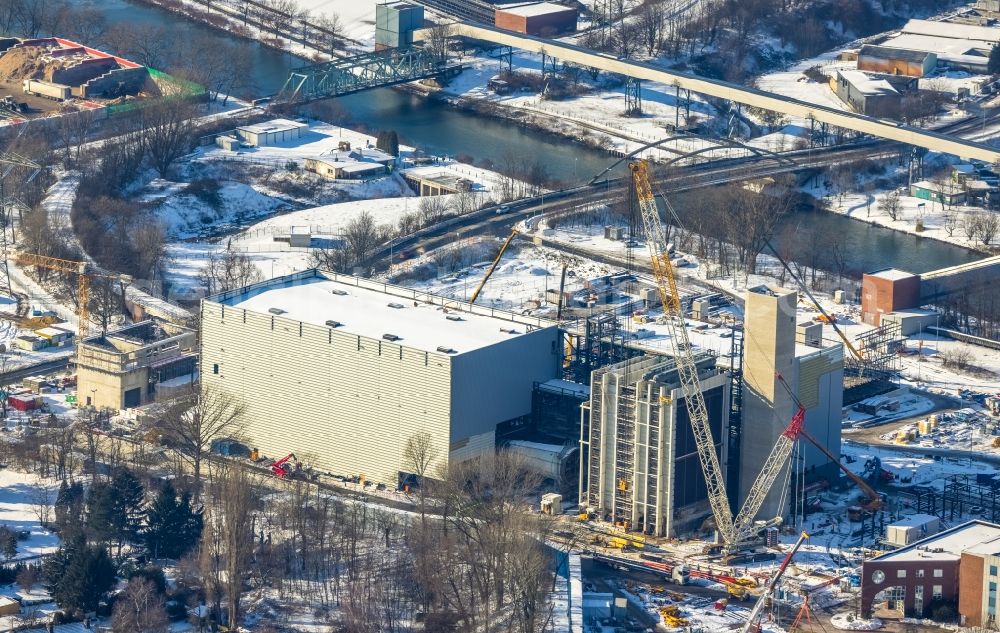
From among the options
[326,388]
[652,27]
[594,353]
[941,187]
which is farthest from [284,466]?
[652,27]

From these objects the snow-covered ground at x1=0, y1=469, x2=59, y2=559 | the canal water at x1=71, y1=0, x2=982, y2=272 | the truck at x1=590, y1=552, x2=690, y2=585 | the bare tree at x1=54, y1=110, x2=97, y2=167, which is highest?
the truck at x1=590, y1=552, x2=690, y2=585

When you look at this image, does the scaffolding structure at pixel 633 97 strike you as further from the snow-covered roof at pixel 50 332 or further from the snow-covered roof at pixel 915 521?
the snow-covered roof at pixel 915 521

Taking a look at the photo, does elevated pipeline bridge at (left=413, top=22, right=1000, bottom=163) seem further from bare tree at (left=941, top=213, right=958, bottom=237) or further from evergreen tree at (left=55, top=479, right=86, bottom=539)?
evergreen tree at (left=55, top=479, right=86, bottom=539)

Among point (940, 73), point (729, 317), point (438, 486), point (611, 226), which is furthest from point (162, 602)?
point (940, 73)

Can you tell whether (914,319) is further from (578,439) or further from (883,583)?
(883,583)

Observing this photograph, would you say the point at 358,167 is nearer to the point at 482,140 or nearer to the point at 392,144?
the point at 392,144

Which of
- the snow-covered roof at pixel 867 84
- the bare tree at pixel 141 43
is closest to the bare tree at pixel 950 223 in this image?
the snow-covered roof at pixel 867 84

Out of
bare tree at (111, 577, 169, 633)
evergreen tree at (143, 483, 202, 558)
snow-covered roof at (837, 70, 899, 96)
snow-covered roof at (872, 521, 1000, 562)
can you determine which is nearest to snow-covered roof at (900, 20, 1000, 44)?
snow-covered roof at (837, 70, 899, 96)
